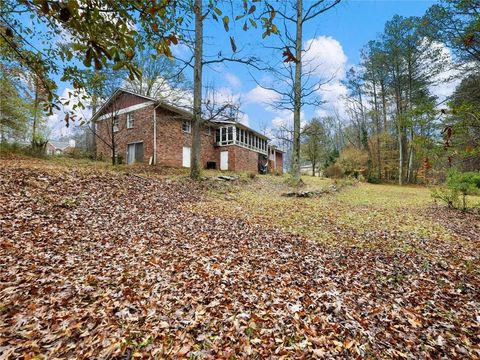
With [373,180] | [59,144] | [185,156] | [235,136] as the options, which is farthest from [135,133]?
[59,144]

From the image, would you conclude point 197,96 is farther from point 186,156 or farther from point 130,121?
point 130,121

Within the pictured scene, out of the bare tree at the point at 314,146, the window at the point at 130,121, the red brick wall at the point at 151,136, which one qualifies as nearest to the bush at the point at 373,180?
the bare tree at the point at 314,146

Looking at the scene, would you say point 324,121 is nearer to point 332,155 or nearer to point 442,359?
point 332,155

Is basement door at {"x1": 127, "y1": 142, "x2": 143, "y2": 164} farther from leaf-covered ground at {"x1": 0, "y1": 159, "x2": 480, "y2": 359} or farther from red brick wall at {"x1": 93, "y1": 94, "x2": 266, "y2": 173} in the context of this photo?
leaf-covered ground at {"x1": 0, "y1": 159, "x2": 480, "y2": 359}

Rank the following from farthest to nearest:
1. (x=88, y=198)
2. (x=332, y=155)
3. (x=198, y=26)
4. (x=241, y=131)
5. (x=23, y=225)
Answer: (x=332, y=155) < (x=241, y=131) < (x=198, y=26) < (x=88, y=198) < (x=23, y=225)

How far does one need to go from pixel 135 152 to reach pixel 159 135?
2507 millimetres

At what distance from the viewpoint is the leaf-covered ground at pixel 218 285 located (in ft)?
8.00

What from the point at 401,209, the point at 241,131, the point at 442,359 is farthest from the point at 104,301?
the point at 241,131

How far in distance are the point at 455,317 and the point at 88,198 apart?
25.6 ft

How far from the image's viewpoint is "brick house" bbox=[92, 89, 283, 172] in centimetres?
1623

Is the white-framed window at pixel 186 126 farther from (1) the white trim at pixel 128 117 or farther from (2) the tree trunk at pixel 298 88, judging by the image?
(2) the tree trunk at pixel 298 88

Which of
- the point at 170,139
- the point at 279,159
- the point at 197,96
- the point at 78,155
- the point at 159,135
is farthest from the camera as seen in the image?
the point at 279,159

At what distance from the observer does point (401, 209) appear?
28.6ft

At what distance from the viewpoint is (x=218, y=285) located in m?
3.42
